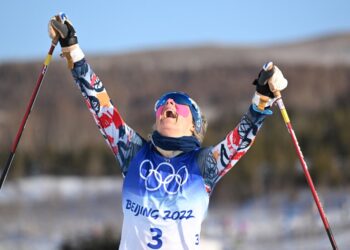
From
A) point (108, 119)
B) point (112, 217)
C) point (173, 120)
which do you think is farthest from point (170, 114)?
point (112, 217)

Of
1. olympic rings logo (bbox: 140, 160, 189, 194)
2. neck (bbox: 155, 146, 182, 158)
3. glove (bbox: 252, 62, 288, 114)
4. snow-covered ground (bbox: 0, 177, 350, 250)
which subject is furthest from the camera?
snow-covered ground (bbox: 0, 177, 350, 250)

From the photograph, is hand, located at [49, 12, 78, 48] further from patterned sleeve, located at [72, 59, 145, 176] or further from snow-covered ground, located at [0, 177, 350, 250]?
snow-covered ground, located at [0, 177, 350, 250]

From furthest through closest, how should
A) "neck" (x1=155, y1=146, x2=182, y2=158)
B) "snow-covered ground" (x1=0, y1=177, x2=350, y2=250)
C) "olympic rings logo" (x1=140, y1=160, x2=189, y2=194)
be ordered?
"snow-covered ground" (x1=0, y1=177, x2=350, y2=250) < "neck" (x1=155, y1=146, x2=182, y2=158) < "olympic rings logo" (x1=140, y1=160, x2=189, y2=194)

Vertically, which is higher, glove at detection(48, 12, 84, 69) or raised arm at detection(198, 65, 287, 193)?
glove at detection(48, 12, 84, 69)

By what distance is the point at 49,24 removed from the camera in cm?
454

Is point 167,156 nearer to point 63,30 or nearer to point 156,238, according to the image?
point 156,238

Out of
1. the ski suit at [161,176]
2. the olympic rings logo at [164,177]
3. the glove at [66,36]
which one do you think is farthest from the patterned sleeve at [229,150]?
the glove at [66,36]

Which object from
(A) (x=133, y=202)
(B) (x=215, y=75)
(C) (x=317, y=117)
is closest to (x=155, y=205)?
(A) (x=133, y=202)

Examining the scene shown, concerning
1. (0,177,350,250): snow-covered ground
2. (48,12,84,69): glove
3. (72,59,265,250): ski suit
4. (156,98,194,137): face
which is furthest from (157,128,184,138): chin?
(0,177,350,250): snow-covered ground

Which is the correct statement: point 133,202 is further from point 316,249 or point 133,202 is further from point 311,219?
point 311,219

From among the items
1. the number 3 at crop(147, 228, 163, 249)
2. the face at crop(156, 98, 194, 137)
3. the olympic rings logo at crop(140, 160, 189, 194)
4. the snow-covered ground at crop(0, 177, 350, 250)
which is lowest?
the number 3 at crop(147, 228, 163, 249)

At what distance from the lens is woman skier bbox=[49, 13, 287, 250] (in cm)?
430

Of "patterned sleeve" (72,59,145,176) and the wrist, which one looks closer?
the wrist

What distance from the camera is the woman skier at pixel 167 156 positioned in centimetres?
430
